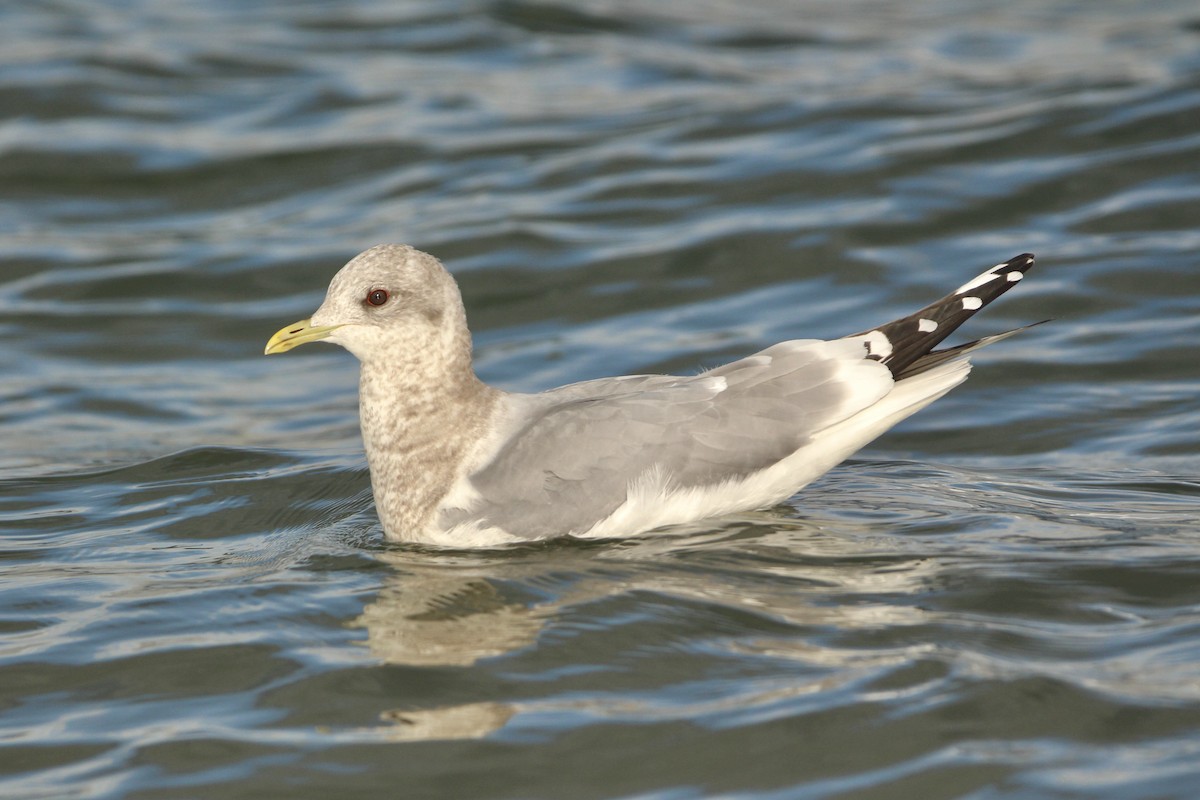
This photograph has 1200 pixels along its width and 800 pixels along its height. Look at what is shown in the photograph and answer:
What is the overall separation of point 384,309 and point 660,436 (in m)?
1.32

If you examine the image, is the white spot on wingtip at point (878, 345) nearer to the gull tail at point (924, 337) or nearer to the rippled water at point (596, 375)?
the gull tail at point (924, 337)

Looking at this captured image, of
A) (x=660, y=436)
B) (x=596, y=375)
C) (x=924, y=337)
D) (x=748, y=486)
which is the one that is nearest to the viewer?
(x=660, y=436)

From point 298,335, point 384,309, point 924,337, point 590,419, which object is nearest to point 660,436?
point 590,419

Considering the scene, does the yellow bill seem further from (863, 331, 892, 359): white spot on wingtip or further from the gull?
(863, 331, 892, 359): white spot on wingtip

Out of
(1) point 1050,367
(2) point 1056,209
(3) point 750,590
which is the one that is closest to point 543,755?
(3) point 750,590

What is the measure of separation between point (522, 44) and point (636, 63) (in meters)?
1.41

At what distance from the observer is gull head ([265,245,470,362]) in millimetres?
6719

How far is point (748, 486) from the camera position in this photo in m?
6.55

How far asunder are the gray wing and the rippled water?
0.22m

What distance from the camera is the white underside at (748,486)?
642cm

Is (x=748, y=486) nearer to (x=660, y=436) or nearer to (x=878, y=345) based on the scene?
(x=660, y=436)

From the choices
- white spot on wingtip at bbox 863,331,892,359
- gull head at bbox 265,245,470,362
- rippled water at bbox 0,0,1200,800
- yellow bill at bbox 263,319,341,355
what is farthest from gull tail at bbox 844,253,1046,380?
yellow bill at bbox 263,319,341,355

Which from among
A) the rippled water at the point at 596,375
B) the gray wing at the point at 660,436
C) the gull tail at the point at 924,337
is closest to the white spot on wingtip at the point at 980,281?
the gull tail at the point at 924,337

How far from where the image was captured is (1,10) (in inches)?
672
